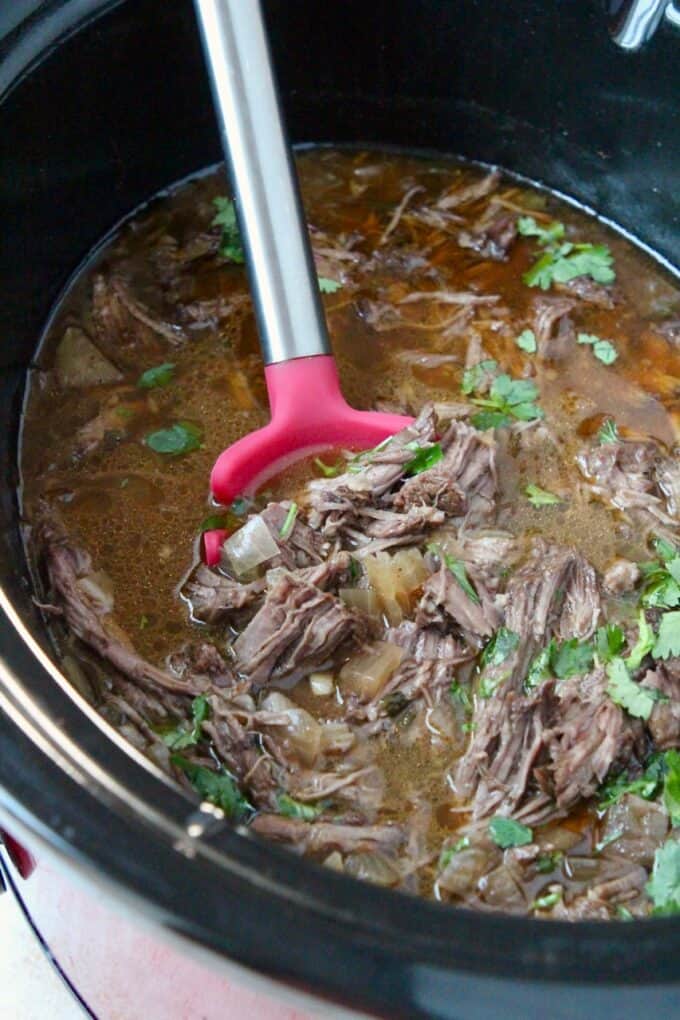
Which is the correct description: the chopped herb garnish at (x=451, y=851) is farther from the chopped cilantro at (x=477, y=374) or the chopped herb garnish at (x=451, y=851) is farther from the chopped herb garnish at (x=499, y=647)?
the chopped cilantro at (x=477, y=374)

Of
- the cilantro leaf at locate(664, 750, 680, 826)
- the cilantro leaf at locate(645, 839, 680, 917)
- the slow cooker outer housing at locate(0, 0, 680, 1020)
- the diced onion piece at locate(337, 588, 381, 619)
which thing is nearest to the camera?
the slow cooker outer housing at locate(0, 0, 680, 1020)

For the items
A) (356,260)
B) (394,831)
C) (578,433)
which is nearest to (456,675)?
(394,831)

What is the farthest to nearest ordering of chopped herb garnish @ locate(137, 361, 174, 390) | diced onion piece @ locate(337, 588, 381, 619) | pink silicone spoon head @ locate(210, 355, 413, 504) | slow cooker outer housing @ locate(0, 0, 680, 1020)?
chopped herb garnish @ locate(137, 361, 174, 390), pink silicone spoon head @ locate(210, 355, 413, 504), diced onion piece @ locate(337, 588, 381, 619), slow cooker outer housing @ locate(0, 0, 680, 1020)

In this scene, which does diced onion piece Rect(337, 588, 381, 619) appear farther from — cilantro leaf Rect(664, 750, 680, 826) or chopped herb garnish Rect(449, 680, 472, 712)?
cilantro leaf Rect(664, 750, 680, 826)

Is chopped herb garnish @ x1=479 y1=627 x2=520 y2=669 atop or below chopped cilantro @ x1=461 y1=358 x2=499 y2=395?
below

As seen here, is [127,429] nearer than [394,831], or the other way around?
[394,831]

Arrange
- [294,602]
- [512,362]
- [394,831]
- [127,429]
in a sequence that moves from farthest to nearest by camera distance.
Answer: [512,362]
[127,429]
[294,602]
[394,831]

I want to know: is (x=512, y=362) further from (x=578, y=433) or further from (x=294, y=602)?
(x=294, y=602)

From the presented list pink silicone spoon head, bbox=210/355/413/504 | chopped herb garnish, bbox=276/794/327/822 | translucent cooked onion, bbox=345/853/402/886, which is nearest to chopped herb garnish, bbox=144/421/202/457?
pink silicone spoon head, bbox=210/355/413/504
